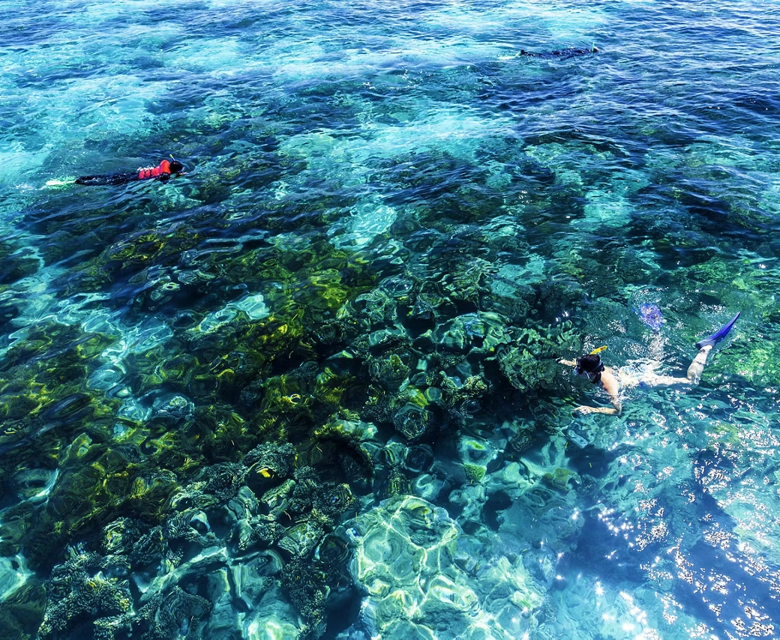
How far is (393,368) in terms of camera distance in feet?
32.1

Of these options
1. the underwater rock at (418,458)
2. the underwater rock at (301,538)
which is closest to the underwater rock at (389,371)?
the underwater rock at (418,458)

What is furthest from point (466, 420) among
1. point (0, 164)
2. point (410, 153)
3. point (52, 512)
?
point (0, 164)

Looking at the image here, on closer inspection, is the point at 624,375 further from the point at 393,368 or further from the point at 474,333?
the point at 393,368

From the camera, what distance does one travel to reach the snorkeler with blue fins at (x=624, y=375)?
860 cm

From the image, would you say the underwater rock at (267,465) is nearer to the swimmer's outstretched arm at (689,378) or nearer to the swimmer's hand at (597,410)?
the swimmer's hand at (597,410)

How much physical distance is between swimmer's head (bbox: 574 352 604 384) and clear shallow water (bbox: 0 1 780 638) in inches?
24.7

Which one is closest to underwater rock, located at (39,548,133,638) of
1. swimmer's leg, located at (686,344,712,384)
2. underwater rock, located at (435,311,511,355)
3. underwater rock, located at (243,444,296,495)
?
underwater rock, located at (243,444,296,495)

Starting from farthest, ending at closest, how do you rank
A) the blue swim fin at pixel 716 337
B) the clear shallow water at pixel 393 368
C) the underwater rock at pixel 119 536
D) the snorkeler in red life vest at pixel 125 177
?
the snorkeler in red life vest at pixel 125 177, the blue swim fin at pixel 716 337, the underwater rock at pixel 119 536, the clear shallow water at pixel 393 368

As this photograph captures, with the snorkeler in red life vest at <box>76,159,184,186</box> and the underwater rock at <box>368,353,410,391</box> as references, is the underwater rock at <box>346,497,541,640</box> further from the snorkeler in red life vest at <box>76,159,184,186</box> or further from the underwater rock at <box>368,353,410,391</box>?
the snorkeler in red life vest at <box>76,159,184,186</box>

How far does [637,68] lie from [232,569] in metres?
27.5

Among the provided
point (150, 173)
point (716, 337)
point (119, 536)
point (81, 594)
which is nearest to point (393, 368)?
point (119, 536)

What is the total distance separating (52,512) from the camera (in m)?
7.61

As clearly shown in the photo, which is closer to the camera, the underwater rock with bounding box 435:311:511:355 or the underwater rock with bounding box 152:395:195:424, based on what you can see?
the underwater rock with bounding box 152:395:195:424

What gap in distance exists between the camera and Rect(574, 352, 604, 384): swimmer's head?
334 inches
